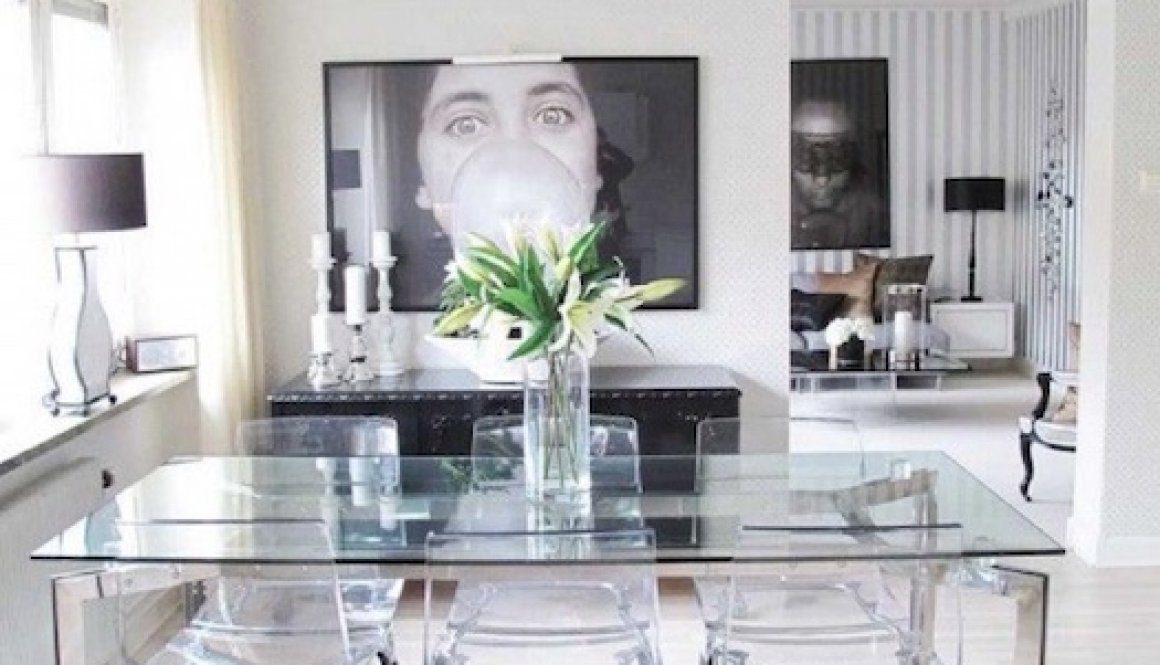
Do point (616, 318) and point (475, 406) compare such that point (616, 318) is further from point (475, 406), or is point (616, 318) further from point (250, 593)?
point (475, 406)

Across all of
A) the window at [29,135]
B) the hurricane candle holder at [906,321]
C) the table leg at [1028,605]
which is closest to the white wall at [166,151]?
the window at [29,135]

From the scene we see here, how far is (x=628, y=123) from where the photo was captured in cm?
562

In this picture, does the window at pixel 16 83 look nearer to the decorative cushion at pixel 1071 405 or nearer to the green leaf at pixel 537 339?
the green leaf at pixel 537 339

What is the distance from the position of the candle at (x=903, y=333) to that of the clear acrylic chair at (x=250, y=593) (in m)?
6.38

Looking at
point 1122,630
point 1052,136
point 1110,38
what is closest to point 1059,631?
point 1122,630

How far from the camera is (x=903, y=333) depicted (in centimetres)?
951

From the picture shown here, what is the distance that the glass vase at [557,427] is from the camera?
356 centimetres

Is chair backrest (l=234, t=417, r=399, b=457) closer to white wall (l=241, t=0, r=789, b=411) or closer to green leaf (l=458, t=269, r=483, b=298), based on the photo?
green leaf (l=458, t=269, r=483, b=298)

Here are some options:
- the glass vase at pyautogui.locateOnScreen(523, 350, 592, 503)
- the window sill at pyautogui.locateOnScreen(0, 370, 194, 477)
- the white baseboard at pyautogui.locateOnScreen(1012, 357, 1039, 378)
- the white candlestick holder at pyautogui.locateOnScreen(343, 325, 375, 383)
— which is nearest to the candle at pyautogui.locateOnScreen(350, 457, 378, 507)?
the glass vase at pyautogui.locateOnScreen(523, 350, 592, 503)

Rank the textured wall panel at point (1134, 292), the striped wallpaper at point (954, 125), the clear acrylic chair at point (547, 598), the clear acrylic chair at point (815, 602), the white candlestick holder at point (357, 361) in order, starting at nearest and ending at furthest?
the clear acrylic chair at point (547, 598), the clear acrylic chair at point (815, 602), the textured wall panel at point (1134, 292), the white candlestick holder at point (357, 361), the striped wallpaper at point (954, 125)

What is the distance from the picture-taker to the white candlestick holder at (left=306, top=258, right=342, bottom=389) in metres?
5.47

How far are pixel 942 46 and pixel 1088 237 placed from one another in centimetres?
526

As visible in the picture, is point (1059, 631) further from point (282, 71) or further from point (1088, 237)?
point (282, 71)

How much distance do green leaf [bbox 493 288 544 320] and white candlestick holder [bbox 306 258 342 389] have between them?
2126 mm
